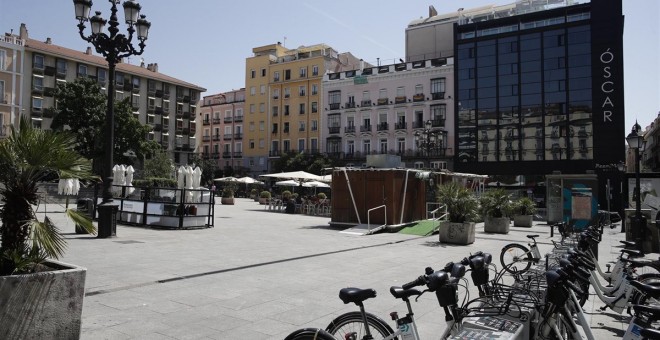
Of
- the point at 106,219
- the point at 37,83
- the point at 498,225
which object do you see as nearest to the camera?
the point at 106,219

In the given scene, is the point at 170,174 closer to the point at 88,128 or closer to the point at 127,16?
the point at 88,128

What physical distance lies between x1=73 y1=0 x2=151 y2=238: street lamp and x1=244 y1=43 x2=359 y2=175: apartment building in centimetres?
5023

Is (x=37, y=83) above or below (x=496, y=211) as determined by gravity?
above

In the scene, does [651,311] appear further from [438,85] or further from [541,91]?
[438,85]

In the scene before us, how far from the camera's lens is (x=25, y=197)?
4406 millimetres

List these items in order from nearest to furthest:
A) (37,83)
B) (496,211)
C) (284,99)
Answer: (496,211)
(37,83)
(284,99)

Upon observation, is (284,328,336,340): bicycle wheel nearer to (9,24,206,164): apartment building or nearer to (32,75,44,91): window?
(9,24,206,164): apartment building

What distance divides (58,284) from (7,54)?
59415 millimetres

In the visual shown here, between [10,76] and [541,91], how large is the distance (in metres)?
56.2

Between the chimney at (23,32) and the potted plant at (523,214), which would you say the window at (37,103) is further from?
the potted plant at (523,214)

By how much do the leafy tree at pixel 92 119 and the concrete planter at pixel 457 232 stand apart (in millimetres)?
39219

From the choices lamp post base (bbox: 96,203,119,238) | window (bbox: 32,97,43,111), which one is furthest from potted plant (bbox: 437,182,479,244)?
window (bbox: 32,97,43,111)

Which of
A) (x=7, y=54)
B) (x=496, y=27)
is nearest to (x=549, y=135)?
(x=496, y=27)

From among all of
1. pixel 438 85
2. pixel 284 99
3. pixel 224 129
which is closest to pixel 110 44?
pixel 438 85
